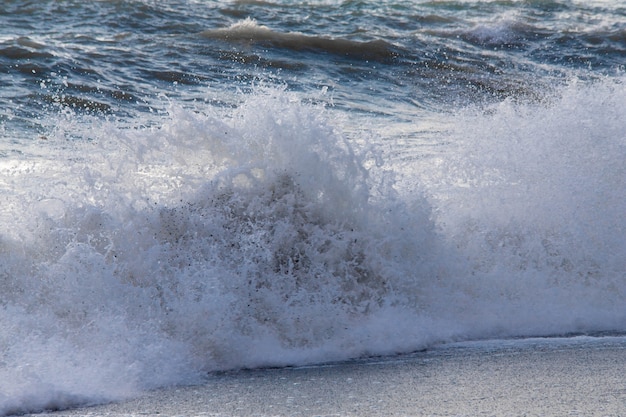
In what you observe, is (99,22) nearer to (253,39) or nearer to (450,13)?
(253,39)

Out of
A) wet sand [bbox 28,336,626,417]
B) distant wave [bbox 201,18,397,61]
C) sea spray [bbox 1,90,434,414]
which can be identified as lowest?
wet sand [bbox 28,336,626,417]

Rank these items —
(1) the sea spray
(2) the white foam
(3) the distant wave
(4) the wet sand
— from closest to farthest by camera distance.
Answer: (4) the wet sand, (1) the sea spray, (2) the white foam, (3) the distant wave

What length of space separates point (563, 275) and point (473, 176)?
90cm

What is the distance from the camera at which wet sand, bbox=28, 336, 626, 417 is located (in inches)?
128

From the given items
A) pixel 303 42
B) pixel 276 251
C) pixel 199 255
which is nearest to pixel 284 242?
pixel 276 251

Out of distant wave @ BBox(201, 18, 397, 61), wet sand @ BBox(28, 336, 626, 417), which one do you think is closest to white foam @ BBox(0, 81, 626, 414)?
wet sand @ BBox(28, 336, 626, 417)

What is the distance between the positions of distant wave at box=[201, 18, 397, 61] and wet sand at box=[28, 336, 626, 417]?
287 inches

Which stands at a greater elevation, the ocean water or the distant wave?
the distant wave

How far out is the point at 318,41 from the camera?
11047 mm

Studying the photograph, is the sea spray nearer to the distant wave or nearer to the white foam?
the white foam

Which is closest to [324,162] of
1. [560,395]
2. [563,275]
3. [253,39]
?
[563,275]

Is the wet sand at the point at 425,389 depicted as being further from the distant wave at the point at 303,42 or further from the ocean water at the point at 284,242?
the distant wave at the point at 303,42

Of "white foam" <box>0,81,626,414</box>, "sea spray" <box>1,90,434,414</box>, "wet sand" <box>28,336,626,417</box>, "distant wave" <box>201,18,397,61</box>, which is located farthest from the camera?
"distant wave" <box>201,18,397,61</box>

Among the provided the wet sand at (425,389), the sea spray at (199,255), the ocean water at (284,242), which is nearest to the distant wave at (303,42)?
the ocean water at (284,242)
